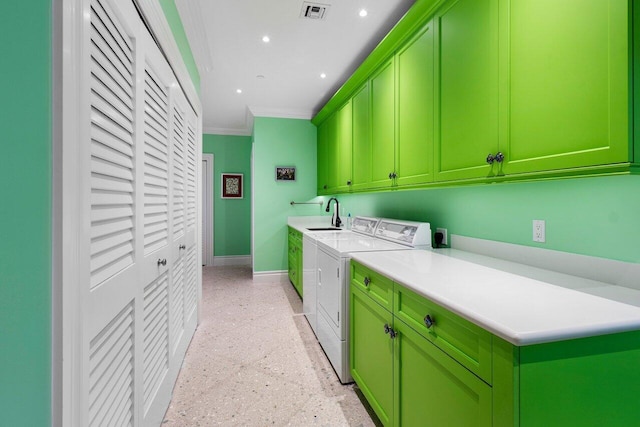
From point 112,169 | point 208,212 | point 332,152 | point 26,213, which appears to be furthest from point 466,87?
point 208,212

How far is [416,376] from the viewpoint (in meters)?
1.31

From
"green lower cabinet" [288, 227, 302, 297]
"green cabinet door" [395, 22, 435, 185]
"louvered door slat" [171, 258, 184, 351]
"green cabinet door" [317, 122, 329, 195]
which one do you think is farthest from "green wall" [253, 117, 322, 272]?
"green cabinet door" [395, 22, 435, 185]

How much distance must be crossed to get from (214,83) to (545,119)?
338 centimetres

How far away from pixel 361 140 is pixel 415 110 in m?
0.99

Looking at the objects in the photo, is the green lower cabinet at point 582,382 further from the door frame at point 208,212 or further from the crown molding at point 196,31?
the door frame at point 208,212

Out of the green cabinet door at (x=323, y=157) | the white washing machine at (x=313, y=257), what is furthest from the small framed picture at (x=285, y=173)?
A: the white washing machine at (x=313, y=257)

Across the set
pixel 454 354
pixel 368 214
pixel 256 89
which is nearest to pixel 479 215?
pixel 454 354

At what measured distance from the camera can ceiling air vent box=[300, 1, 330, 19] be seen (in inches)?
85.8

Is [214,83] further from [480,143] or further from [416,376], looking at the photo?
[416,376]

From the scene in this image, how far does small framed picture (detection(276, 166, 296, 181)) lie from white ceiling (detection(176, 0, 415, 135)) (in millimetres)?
947

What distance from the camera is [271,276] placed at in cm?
478

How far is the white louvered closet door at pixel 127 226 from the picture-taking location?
0.97 meters

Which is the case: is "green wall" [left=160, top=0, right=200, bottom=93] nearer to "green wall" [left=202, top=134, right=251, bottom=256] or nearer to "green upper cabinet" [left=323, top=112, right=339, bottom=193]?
"green upper cabinet" [left=323, top=112, right=339, bottom=193]

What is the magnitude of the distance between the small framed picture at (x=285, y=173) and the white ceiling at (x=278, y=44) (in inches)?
37.3
